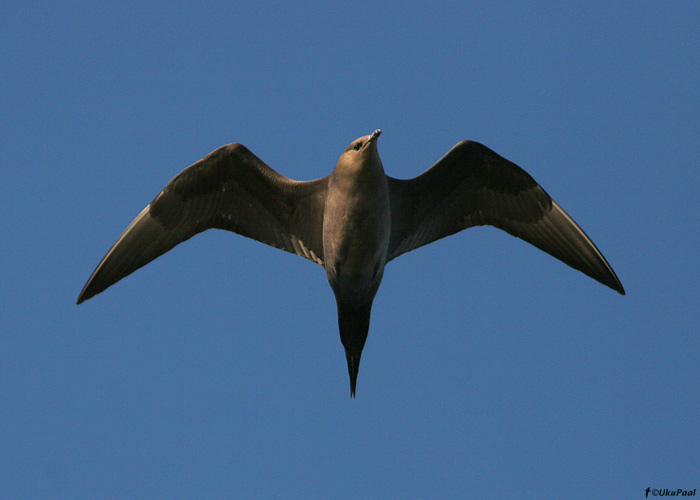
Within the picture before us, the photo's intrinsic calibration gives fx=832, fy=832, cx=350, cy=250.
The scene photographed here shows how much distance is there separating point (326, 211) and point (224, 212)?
136cm

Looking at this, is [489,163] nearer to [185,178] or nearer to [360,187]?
[360,187]

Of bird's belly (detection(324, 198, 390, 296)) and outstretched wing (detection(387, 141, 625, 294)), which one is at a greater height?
outstretched wing (detection(387, 141, 625, 294))

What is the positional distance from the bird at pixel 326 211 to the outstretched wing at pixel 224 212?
1cm

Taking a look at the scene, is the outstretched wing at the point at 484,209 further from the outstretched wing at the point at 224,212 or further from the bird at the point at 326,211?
the outstretched wing at the point at 224,212

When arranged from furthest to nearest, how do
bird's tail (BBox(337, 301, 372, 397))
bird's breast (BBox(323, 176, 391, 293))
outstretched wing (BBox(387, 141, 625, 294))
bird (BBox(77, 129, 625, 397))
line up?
outstretched wing (BBox(387, 141, 625, 294)) < bird (BBox(77, 129, 625, 397)) < bird's tail (BBox(337, 301, 372, 397)) < bird's breast (BBox(323, 176, 391, 293))

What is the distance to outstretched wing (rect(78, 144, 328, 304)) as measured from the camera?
29.5 feet

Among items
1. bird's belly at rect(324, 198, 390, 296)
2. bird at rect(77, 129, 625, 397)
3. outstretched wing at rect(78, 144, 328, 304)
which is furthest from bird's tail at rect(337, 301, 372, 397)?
outstretched wing at rect(78, 144, 328, 304)

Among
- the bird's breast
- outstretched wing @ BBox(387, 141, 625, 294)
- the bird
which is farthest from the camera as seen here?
outstretched wing @ BBox(387, 141, 625, 294)

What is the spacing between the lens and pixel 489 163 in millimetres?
9133

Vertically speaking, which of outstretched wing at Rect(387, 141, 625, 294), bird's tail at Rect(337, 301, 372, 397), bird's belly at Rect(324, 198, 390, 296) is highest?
outstretched wing at Rect(387, 141, 625, 294)

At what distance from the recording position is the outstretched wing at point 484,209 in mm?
9102

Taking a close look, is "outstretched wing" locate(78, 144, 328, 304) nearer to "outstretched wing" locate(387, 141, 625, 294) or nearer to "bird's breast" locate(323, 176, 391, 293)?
"bird's breast" locate(323, 176, 391, 293)

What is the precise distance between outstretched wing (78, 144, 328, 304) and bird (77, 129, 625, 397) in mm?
11

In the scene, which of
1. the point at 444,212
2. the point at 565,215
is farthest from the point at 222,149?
the point at 565,215
